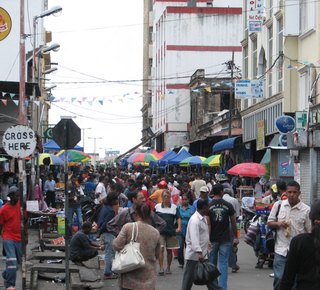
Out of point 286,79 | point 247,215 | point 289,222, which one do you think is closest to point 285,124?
point 286,79

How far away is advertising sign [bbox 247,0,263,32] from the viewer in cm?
2605

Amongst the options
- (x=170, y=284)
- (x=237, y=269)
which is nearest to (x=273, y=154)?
(x=237, y=269)

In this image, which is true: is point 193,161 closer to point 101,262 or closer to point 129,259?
point 101,262

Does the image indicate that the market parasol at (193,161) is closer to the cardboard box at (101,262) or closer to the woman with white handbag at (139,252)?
the cardboard box at (101,262)

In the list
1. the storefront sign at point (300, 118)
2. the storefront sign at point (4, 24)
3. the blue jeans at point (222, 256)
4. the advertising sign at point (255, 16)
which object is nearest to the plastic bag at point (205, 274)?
the blue jeans at point (222, 256)

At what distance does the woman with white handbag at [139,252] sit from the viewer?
22.1 feet

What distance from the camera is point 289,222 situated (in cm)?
771

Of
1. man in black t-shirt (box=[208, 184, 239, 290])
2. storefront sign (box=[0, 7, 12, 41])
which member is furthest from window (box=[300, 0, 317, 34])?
man in black t-shirt (box=[208, 184, 239, 290])

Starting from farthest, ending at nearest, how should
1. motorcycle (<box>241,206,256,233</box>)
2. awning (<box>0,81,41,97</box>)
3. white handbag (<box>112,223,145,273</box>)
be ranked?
awning (<box>0,81,41,97</box>)
motorcycle (<box>241,206,256,233</box>)
white handbag (<box>112,223,145,273</box>)

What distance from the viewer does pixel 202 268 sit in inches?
325

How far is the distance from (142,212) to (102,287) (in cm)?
411

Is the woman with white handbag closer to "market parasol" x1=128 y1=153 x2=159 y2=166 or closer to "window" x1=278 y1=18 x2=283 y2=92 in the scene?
"window" x1=278 y1=18 x2=283 y2=92

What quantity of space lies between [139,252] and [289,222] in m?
2.17

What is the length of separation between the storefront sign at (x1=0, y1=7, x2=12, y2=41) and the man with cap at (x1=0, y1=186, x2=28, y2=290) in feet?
50.8
